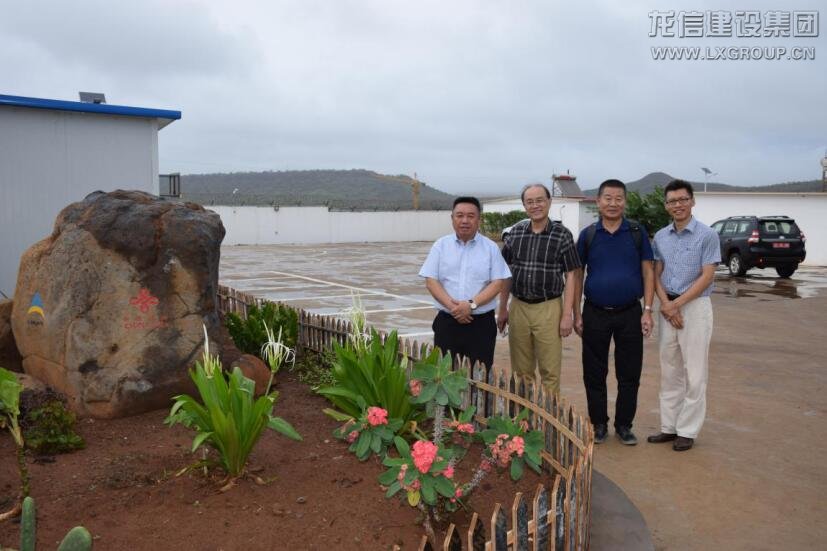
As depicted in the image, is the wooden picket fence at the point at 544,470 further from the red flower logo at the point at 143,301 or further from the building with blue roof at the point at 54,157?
the building with blue roof at the point at 54,157

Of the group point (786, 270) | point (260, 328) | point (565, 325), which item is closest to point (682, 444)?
Result: point (565, 325)

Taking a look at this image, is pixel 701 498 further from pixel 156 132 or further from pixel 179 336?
pixel 156 132

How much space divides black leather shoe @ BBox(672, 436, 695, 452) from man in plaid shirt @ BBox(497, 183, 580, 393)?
96 centimetres

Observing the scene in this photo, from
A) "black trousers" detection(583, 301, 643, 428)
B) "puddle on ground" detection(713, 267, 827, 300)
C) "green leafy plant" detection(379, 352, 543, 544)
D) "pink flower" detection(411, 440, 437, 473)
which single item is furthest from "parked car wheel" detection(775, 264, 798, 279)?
"pink flower" detection(411, 440, 437, 473)

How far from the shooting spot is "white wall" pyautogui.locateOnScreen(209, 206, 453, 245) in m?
38.8

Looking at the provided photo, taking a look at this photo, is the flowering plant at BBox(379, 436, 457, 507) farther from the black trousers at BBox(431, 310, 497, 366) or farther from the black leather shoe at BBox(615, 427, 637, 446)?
the black leather shoe at BBox(615, 427, 637, 446)

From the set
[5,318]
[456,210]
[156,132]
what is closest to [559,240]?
[456,210]

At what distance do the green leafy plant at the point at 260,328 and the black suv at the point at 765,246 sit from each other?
14685mm

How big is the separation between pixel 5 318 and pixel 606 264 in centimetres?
472

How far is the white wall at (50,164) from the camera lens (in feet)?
30.9

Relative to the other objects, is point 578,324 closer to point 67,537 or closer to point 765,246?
point 67,537

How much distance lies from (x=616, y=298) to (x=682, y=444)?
1180 millimetres

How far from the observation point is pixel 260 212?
129ft

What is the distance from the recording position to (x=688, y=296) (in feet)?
16.3
